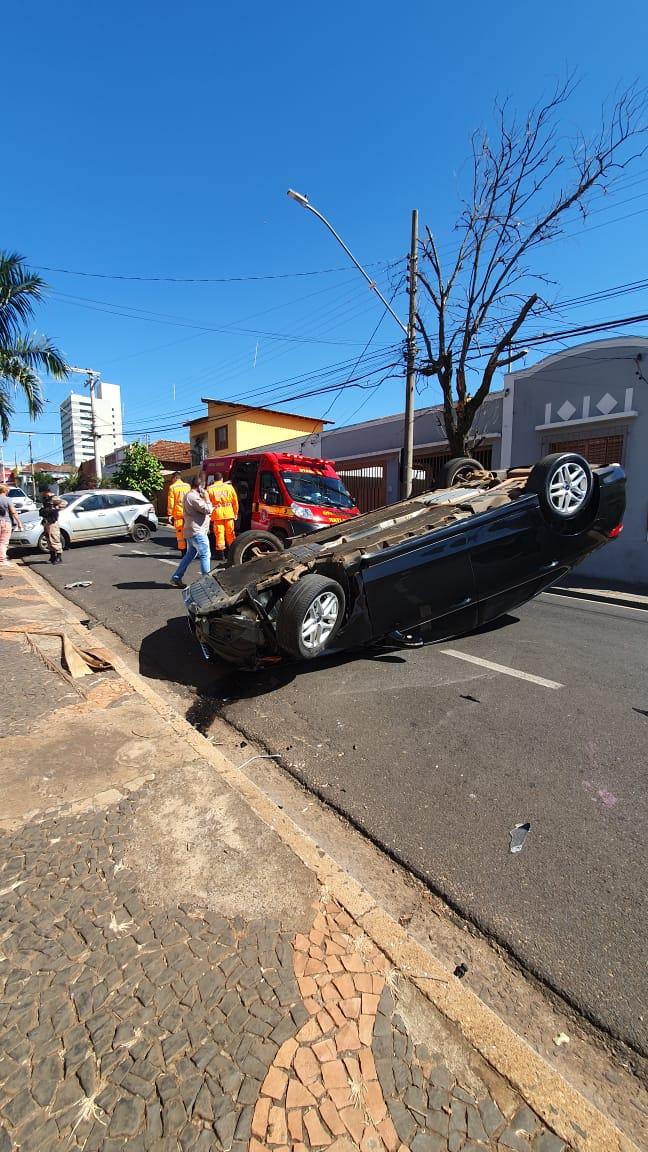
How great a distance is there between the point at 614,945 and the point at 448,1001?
794mm

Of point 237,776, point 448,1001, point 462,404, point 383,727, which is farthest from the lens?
point 462,404

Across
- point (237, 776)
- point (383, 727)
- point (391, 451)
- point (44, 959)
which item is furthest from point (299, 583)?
point (391, 451)

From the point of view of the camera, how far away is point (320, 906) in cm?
228

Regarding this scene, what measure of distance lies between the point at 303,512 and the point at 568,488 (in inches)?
225

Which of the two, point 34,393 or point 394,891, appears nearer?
point 394,891

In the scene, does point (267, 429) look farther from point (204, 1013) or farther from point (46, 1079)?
point (46, 1079)

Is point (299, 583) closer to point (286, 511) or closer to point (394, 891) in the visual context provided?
point (394, 891)

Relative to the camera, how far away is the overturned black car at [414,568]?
452cm

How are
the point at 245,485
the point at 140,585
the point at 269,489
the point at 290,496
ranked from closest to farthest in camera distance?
the point at 140,585 → the point at 290,496 → the point at 269,489 → the point at 245,485

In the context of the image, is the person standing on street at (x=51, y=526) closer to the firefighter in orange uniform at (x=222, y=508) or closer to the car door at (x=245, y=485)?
the car door at (x=245, y=485)

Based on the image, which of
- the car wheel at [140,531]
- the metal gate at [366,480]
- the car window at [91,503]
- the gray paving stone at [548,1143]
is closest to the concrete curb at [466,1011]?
the gray paving stone at [548,1143]

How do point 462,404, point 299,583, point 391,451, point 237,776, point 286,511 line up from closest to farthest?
point 237,776
point 299,583
point 286,511
point 462,404
point 391,451

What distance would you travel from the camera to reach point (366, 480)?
60.1ft

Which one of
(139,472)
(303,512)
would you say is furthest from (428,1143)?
(139,472)
